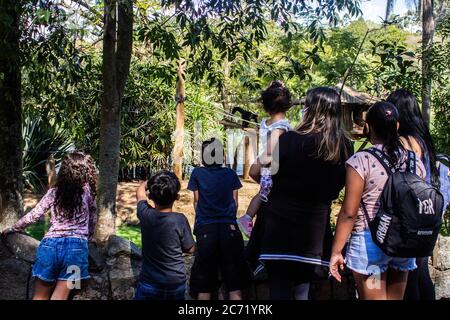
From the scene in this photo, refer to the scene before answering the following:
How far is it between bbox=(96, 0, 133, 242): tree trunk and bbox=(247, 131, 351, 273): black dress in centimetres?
293

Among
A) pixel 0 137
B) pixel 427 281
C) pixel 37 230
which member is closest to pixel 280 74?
pixel 0 137

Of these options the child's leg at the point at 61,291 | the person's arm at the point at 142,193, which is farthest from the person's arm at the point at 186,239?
the child's leg at the point at 61,291

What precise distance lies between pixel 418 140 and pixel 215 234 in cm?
123

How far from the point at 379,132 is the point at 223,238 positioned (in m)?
1.05

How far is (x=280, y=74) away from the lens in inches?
221

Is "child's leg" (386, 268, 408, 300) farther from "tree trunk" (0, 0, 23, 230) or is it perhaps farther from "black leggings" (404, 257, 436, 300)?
"tree trunk" (0, 0, 23, 230)

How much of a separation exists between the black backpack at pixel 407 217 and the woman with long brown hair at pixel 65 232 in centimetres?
156

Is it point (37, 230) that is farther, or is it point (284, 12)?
point (37, 230)

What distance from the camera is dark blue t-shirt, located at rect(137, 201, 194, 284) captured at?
2.66 meters

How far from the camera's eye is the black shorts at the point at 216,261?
9.39 feet

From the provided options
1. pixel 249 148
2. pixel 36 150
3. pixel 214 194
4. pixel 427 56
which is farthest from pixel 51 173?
pixel 249 148

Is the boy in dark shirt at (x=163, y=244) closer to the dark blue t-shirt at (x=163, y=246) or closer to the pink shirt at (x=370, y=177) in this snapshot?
the dark blue t-shirt at (x=163, y=246)
